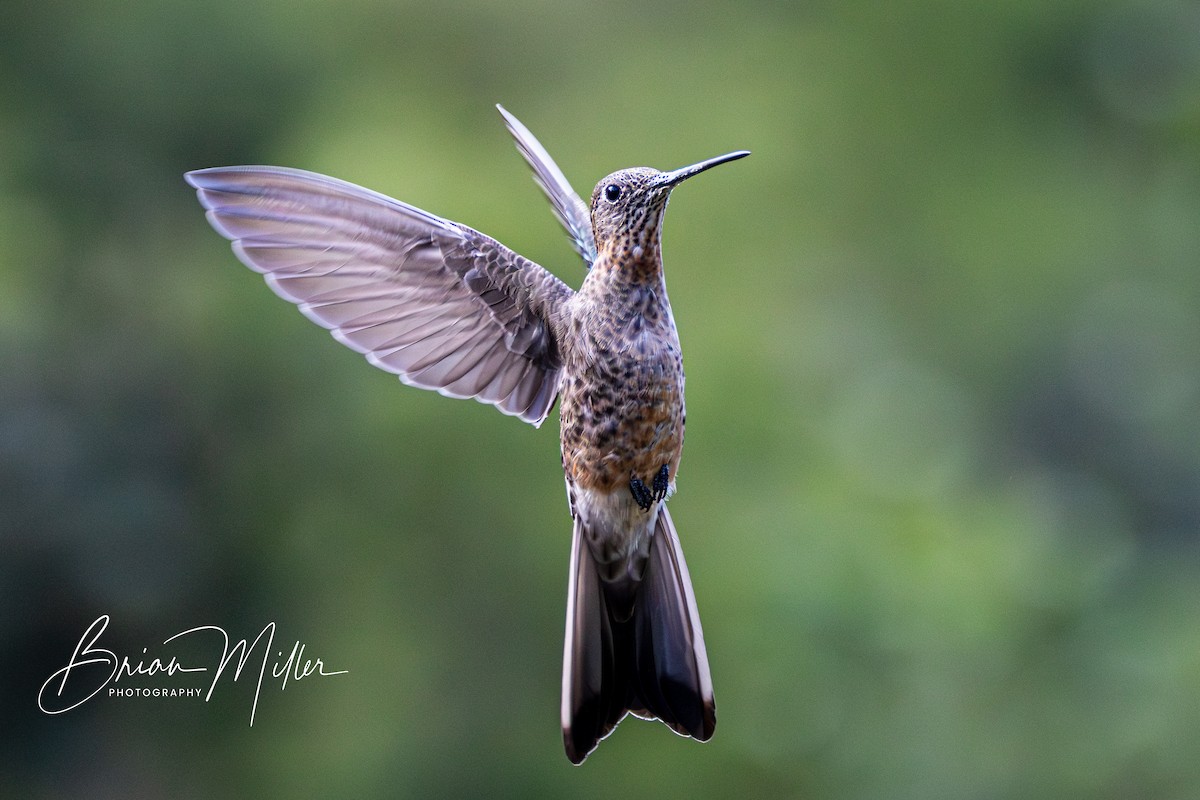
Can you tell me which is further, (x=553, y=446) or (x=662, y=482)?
(x=553, y=446)

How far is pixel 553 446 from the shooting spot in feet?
16.3

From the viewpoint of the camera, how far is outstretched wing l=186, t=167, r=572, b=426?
2119mm

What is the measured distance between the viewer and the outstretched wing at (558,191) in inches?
99.0

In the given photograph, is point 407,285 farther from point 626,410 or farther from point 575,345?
point 626,410

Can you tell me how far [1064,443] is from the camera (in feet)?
22.5

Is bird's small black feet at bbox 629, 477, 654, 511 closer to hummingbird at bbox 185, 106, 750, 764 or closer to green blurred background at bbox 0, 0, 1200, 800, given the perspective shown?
hummingbird at bbox 185, 106, 750, 764

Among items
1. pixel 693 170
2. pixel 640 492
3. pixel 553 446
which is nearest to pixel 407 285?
pixel 640 492

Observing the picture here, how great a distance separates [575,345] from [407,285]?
35 cm

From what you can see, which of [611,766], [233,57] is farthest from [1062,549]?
[233,57]

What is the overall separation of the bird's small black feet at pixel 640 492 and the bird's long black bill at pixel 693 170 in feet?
1.88
